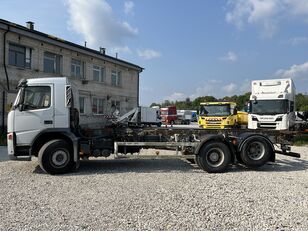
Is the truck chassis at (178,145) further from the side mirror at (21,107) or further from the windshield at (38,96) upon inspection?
the side mirror at (21,107)

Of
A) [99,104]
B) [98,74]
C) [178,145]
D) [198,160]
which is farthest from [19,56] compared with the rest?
[198,160]

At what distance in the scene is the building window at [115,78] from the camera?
3359cm

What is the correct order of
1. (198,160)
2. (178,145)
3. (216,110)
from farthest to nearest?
(216,110)
(178,145)
(198,160)

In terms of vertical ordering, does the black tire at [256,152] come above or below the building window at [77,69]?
below

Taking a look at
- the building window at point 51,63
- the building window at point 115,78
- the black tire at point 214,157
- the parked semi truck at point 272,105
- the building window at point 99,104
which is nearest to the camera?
the black tire at point 214,157

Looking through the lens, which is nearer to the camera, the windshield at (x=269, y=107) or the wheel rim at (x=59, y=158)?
the wheel rim at (x=59, y=158)

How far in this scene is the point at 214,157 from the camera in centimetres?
1014

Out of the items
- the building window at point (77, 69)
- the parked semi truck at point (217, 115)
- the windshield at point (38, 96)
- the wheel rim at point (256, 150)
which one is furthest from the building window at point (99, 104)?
the wheel rim at point (256, 150)

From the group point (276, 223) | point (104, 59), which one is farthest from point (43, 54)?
point (276, 223)

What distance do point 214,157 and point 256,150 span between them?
4.89 feet

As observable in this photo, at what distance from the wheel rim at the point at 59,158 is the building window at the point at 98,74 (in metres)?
21.9

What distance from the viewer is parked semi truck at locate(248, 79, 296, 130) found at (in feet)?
59.9

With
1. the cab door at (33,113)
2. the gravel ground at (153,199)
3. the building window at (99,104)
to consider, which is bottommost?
the gravel ground at (153,199)

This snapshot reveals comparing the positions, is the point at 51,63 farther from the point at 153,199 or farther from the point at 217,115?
the point at 153,199
